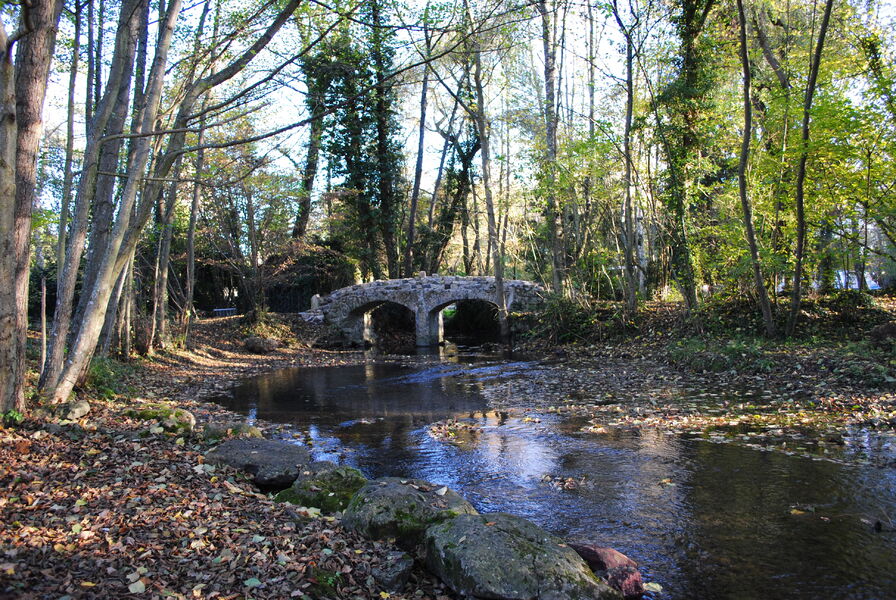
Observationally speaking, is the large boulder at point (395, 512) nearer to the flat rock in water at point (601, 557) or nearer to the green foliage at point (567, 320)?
the flat rock in water at point (601, 557)

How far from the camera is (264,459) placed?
5.69 m

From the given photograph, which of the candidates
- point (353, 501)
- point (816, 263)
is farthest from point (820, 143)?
point (353, 501)

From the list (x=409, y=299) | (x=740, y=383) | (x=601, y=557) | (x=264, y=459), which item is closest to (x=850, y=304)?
(x=740, y=383)

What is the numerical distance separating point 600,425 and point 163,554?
5541mm

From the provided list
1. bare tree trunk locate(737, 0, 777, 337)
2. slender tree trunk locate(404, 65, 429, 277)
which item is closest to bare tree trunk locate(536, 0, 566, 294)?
bare tree trunk locate(737, 0, 777, 337)

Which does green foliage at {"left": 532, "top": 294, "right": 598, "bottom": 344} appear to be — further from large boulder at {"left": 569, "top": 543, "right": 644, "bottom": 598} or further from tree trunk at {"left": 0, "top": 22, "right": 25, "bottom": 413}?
tree trunk at {"left": 0, "top": 22, "right": 25, "bottom": 413}

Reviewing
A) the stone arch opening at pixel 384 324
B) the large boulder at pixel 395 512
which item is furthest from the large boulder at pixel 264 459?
the stone arch opening at pixel 384 324

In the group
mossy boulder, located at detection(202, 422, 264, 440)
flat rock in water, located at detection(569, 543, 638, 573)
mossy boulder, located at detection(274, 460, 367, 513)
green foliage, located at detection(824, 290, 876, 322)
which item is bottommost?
flat rock in water, located at detection(569, 543, 638, 573)

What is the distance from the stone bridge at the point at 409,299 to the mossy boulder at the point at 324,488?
15.7 metres

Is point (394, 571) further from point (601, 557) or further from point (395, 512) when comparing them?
point (601, 557)

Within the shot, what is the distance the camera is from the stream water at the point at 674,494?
384 cm

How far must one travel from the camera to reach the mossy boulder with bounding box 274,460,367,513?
4.69 metres

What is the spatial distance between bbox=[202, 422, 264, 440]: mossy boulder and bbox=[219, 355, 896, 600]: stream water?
0.81 m

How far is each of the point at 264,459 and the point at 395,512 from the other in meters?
2.11
